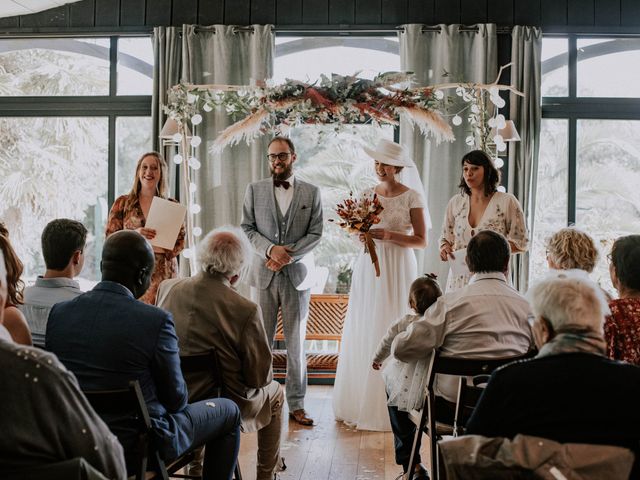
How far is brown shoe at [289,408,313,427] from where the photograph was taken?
5129mm

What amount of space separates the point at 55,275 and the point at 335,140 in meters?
4.08

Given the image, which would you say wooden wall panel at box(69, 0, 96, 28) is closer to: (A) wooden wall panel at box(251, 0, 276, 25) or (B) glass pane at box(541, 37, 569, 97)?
(A) wooden wall panel at box(251, 0, 276, 25)

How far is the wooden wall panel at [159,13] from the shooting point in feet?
22.9

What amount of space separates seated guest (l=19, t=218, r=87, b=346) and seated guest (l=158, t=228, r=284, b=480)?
39 cm

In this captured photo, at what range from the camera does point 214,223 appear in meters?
6.86

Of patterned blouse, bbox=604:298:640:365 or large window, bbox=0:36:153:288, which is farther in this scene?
large window, bbox=0:36:153:288

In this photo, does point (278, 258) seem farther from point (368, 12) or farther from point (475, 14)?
point (475, 14)

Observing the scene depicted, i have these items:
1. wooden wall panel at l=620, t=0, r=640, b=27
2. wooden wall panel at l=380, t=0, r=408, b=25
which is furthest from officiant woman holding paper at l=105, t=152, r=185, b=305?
wooden wall panel at l=620, t=0, r=640, b=27

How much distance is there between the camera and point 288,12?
6.94 meters

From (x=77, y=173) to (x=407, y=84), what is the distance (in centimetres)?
321

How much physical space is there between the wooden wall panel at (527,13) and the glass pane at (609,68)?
46cm

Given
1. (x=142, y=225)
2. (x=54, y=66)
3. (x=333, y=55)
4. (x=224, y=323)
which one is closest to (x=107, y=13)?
(x=54, y=66)

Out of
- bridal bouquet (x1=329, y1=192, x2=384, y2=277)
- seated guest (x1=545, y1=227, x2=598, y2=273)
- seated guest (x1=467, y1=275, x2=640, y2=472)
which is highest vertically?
bridal bouquet (x1=329, y1=192, x2=384, y2=277)

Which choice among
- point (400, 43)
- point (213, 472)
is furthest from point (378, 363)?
point (400, 43)
